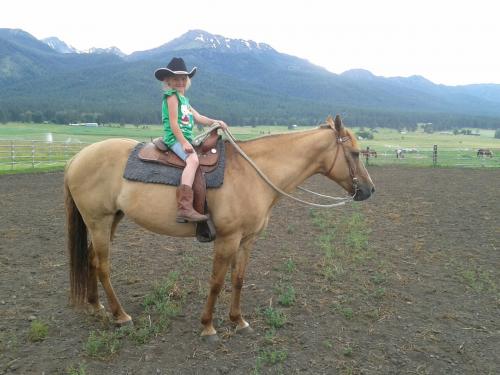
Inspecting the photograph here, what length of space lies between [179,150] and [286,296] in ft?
7.88

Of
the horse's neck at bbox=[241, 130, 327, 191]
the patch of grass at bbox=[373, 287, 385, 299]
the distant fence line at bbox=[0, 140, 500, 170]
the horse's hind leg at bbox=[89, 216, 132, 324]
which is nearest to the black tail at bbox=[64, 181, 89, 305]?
the horse's hind leg at bbox=[89, 216, 132, 324]

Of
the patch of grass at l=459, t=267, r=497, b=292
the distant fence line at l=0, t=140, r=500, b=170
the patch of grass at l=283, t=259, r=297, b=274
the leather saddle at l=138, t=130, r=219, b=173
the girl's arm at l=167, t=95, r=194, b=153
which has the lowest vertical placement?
the patch of grass at l=459, t=267, r=497, b=292

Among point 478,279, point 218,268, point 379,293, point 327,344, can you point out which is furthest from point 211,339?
point 478,279

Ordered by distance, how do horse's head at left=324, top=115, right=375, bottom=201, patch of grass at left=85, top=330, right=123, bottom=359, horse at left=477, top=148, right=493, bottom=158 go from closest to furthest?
patch of grass at left=85, top=330, right=123, bottom=359 < horse's head at left=324, top=115, right=375, bottom=201 < horse at left=477, top=148, right=493, bottom=158

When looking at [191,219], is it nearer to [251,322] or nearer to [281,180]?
[281,180]

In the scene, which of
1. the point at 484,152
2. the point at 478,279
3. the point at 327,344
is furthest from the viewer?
the point at 484,152

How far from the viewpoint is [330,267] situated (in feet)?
20.7

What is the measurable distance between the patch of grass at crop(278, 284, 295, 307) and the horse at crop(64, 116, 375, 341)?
2.49 ft

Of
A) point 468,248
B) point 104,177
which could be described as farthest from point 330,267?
point 104,177

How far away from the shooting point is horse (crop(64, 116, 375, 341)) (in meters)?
3.97

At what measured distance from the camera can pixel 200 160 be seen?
399 centimetres

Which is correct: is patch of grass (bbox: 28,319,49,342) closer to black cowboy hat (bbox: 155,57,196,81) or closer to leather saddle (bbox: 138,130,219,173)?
leather saddle (bbox: 138,130,219,173)

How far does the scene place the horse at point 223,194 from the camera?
3.97 m

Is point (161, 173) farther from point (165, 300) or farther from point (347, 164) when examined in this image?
point (347, 164)
